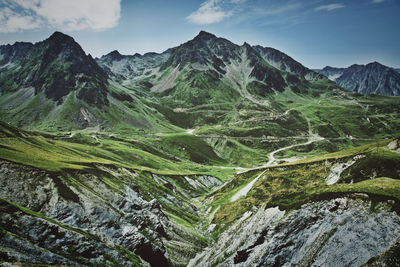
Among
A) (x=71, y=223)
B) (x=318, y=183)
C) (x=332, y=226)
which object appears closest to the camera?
(x=332, y=226)

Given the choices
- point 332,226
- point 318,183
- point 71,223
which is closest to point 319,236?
point 332,226

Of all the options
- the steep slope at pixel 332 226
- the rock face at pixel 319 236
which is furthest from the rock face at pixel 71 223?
the rock face at pixel 319 236

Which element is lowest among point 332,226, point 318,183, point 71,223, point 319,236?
point 319,236

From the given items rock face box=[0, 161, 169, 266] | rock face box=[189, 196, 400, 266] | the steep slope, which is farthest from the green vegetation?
rock face box=[0, 161, 169, 266]

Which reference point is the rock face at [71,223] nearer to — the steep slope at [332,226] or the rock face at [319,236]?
the steep slope at [332,226]

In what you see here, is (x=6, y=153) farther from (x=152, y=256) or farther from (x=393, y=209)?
(x=393, y=209)

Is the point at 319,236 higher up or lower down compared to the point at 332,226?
lower down

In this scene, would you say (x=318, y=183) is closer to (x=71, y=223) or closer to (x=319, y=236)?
(x=319, y=236)

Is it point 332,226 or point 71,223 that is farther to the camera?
point 71,223

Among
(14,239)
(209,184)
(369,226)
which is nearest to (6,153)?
(14,239)
